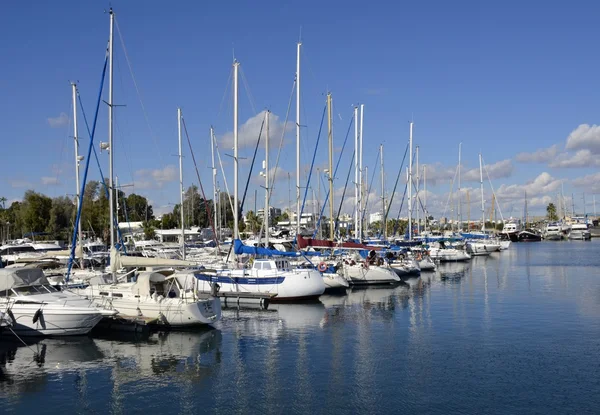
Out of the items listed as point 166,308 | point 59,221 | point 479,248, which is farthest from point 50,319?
point 479,248

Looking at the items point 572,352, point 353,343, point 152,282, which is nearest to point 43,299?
point 152,282

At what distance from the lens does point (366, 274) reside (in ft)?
177

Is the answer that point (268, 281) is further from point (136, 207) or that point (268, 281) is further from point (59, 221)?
point (136, 207)

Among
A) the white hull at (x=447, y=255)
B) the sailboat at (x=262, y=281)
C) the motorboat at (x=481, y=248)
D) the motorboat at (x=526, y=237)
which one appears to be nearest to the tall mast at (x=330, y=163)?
the sailboat at (x=262, y=281)

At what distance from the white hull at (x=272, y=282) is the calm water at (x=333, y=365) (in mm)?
2184

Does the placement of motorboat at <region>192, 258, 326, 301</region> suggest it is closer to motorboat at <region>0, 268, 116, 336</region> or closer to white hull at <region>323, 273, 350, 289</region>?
white hull at <region>323, 273, 350, 289</region>

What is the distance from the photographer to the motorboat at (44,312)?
28969 millimetres

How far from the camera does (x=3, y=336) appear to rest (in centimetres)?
3011

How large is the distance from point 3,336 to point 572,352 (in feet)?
90.7

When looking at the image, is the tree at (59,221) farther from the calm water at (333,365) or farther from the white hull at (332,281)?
the calm water at (333,365)

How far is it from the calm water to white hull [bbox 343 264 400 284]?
1402 centimetres

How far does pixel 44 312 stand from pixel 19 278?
9.14 ft

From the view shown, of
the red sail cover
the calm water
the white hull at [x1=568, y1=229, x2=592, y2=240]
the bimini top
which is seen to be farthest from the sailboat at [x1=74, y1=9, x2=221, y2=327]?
the white hull at [x1=568, y1=229, x2=592, y2=240]

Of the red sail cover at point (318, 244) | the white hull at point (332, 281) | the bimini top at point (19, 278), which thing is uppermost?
the red sail cover at point (318, 244)
